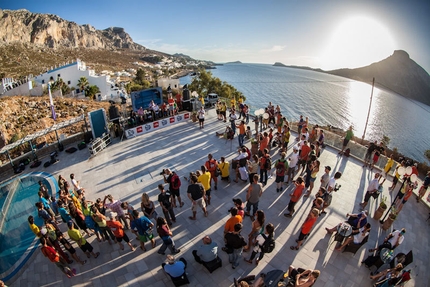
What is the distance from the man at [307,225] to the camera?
18.2 feet

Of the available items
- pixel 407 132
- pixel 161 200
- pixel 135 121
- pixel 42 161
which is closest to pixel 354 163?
pixel 161 200

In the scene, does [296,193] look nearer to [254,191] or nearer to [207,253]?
[254,191]

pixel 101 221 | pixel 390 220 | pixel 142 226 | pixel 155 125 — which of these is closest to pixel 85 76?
pixel 155 125

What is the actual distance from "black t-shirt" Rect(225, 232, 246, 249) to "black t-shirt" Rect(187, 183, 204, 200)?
75.5 inches

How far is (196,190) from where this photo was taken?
22.2ft

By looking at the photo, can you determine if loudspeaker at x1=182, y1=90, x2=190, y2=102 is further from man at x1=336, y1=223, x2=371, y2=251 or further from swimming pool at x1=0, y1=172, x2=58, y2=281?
man at x1=336, y1=223, x2=371, y2=251

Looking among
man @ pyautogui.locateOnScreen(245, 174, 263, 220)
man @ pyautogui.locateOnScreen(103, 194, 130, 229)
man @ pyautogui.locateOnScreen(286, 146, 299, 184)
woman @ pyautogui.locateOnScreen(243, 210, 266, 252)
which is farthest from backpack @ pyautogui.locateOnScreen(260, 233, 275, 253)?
man @ pyautogui.locateOnScreen(103, 194, 130, 229)

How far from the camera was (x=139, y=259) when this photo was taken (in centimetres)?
623

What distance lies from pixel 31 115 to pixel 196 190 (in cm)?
3672

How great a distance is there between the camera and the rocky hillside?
27.6 metres

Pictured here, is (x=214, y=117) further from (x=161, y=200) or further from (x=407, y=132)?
(x=407, y=132)

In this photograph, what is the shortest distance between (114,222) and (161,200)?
139 cm

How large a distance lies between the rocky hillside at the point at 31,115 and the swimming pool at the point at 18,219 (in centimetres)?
1603

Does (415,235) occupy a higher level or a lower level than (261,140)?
lower
